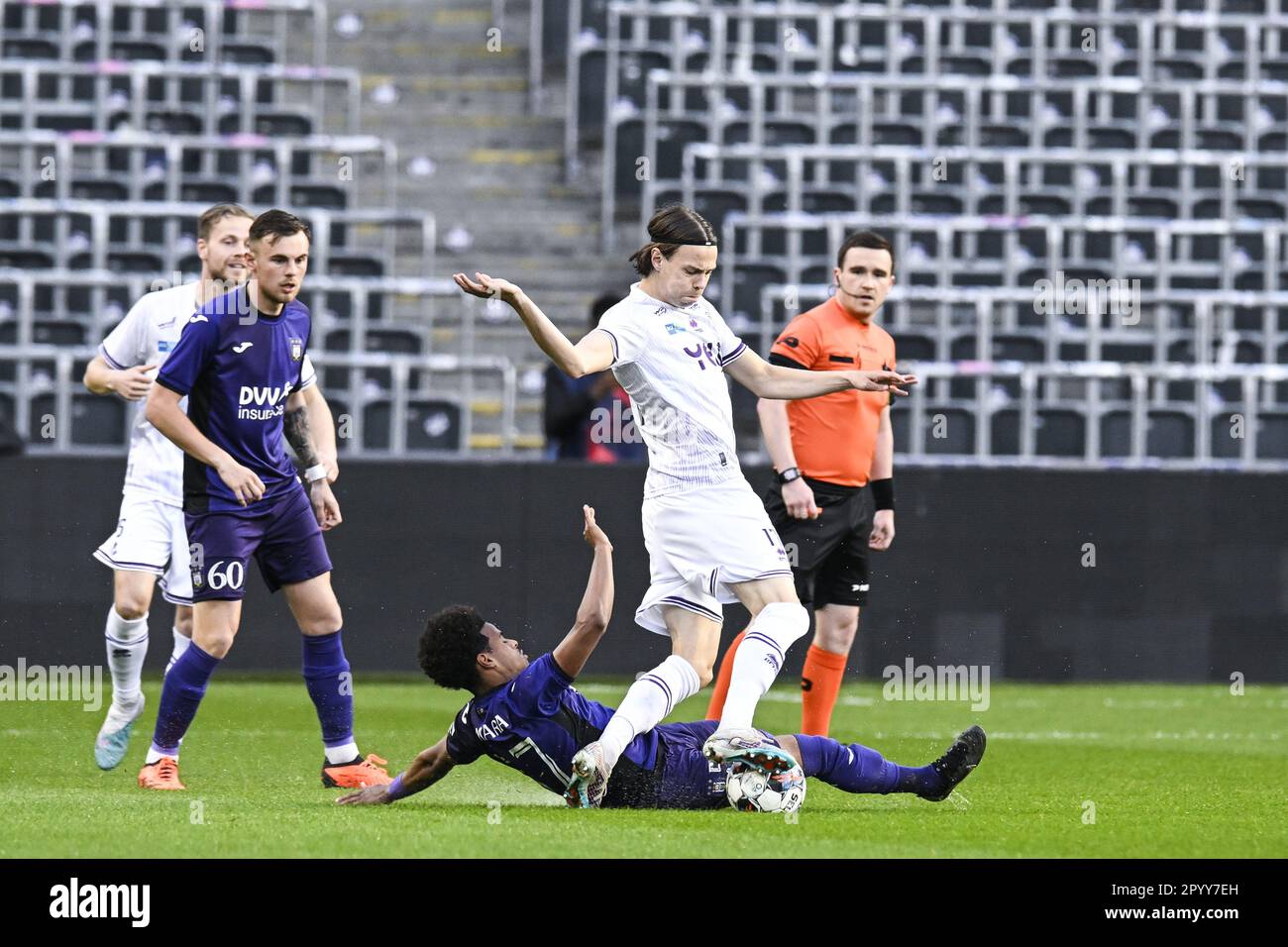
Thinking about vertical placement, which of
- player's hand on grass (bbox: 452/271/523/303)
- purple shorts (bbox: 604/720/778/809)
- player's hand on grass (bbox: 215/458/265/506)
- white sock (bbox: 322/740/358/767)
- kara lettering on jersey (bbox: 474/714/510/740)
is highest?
player's hand on grass (bbox: 452/271/523/303)

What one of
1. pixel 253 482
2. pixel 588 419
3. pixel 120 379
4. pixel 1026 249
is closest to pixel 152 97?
pixel 588 419

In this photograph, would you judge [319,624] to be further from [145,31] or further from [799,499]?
[145,31]

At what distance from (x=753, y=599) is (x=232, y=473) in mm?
1696

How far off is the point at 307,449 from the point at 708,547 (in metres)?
1.74

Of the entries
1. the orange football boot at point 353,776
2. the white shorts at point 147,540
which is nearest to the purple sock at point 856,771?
the orange football boot at point 353,776

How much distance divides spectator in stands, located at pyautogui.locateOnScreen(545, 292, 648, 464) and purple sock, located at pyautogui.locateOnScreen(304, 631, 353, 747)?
4779mm

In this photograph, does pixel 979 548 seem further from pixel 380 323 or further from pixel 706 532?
pixel 706 532

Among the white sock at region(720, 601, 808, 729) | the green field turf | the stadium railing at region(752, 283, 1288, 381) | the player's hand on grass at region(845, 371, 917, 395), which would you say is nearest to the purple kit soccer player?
the green field turf

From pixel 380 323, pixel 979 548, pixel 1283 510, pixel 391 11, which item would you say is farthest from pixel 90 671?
pixel 391 11

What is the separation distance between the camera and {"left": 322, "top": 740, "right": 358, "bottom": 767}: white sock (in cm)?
687

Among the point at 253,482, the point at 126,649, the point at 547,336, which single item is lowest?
the point at 126,649

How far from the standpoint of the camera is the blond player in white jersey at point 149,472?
7492 mm

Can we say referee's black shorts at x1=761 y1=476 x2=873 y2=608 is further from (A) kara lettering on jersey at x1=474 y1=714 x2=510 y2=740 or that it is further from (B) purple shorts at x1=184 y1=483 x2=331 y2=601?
(A) kara lettering on jersey at x1=474 y1=714 x2=510 y2=740

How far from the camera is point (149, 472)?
819cm
